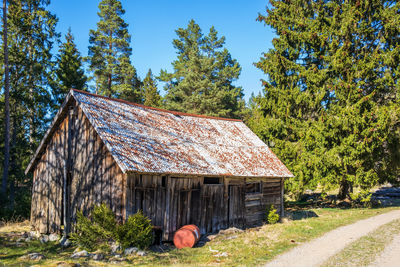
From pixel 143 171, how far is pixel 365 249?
9.00 metres

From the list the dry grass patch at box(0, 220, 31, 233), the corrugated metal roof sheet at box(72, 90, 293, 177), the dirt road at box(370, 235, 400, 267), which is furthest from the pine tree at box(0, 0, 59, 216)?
the dirt road at box(370, 235, 400, 267)

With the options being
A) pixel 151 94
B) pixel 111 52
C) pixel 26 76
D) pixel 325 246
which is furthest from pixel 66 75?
pixel 325 246

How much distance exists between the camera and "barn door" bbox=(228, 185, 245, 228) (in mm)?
17078

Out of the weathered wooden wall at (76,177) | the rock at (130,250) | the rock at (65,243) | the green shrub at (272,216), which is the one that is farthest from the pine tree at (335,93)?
the rock at (65,243)

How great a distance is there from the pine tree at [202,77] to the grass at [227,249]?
1025 inches

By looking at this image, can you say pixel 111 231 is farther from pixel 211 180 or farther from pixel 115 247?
pixel 211 180

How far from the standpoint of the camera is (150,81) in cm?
5509

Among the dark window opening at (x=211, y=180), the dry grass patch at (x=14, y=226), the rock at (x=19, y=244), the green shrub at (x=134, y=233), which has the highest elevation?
the dark window opening at (x=211, y=180)

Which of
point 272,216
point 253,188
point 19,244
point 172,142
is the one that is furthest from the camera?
point 253,188

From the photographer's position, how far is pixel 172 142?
16.3 m

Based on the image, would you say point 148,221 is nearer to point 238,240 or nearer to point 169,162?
point 169,162

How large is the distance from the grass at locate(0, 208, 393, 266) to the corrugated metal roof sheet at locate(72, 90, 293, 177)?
10.5ft

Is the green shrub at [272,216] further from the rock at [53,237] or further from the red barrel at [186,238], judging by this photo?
the rock at [53,237]

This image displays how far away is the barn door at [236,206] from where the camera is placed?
1708 centimetres
